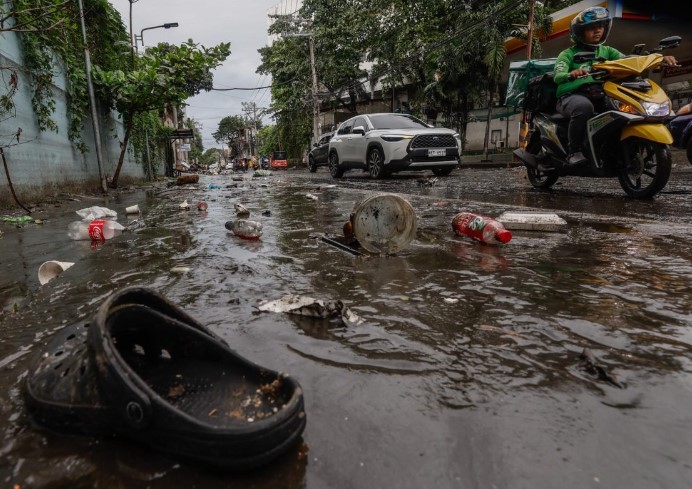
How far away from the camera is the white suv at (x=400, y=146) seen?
950 centimetres

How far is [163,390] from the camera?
0.98 metres

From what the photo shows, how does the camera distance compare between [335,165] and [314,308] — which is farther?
[335,165]

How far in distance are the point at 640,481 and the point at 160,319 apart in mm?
1052

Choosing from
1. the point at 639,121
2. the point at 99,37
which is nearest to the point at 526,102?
the point at 639,121

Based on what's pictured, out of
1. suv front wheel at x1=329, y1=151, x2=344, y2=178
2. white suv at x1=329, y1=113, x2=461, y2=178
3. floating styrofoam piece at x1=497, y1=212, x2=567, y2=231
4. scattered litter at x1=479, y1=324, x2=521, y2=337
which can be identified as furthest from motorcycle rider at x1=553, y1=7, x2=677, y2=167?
suv front wheel at x1=329, y1=151, x2=344, y2=178

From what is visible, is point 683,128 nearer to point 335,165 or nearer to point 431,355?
point 335,165

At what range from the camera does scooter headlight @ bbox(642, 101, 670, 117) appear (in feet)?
13.7

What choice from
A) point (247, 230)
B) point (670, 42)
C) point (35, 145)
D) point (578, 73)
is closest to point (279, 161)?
point (35, 145)

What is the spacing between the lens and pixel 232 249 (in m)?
2.83

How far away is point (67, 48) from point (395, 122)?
7290mm

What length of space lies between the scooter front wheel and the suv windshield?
18.8 ft

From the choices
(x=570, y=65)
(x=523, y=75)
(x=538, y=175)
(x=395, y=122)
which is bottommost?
(x=538, y=175)

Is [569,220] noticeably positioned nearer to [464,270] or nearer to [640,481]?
[464,270]

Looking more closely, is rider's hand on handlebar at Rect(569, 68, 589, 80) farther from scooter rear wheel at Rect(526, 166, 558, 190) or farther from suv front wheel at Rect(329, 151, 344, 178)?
suv front wheel at Rect(329, 151, 344, 178)
